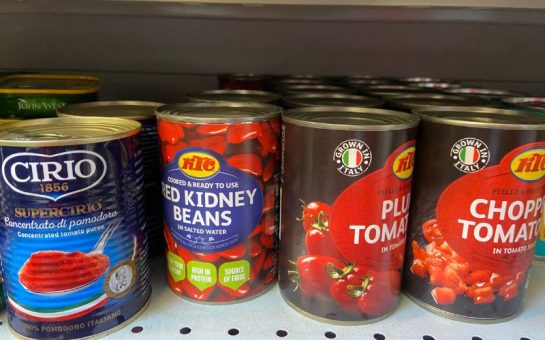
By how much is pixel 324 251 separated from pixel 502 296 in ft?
1.10

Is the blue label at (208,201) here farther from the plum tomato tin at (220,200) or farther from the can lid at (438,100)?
the can lid at (438,100)

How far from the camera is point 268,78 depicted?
1653mm

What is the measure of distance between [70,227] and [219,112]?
362 mm

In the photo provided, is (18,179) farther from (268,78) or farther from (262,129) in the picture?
(268,78)

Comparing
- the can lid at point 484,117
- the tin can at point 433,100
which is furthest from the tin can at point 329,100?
the can lid at point 484,117

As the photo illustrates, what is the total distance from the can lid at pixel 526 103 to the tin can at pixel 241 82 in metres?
0.71

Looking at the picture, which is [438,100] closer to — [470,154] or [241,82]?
[470,154]

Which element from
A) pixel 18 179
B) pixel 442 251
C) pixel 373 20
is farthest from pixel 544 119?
pixel 18 179

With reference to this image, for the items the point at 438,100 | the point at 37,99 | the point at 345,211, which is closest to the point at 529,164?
the point at 345,211

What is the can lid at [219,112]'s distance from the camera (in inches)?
32.7

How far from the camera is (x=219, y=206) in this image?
0.86m

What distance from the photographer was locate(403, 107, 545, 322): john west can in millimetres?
810

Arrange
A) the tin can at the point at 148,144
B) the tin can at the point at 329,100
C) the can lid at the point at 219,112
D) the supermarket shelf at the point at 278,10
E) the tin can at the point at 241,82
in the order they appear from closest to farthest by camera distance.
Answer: the can lid at the point at 219,112 < the tin can at the point at 148,144 < the tin can at the point at 329,100 < the supermarket shelf at the point at 278,10 < the tin can at the point at 241,82

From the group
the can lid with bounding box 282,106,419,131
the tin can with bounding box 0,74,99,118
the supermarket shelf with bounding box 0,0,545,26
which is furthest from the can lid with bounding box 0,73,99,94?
the can lid with bounding box 282,106,419,131
